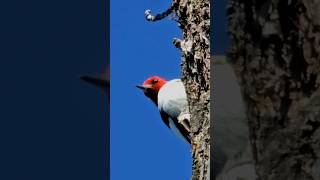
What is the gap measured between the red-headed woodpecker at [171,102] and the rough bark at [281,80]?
1.38 metres

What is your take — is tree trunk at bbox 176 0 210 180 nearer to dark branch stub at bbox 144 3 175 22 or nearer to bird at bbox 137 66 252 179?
dark branch stub at bbox 144 3 175 22

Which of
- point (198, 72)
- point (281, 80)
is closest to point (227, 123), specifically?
point (281, 80)

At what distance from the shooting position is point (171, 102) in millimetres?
2473

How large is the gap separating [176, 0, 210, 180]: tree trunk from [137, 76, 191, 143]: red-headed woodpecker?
0.09m

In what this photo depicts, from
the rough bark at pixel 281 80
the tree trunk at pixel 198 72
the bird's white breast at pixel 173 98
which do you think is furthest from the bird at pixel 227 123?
the bird's white breast at pixel 173 98

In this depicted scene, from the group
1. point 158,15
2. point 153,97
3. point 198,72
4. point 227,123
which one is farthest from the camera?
point 153,97

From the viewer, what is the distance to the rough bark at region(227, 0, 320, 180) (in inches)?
36.4

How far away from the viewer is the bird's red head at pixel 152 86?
2.44m

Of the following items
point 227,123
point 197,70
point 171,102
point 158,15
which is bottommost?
point 227,123

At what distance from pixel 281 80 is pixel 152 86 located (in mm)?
1519
